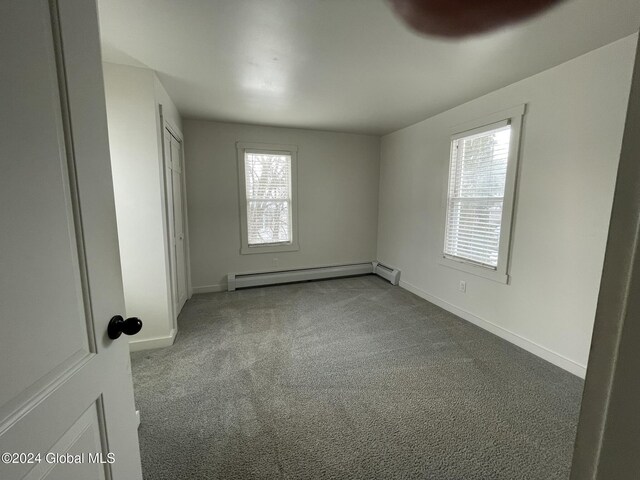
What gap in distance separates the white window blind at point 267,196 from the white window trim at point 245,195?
51 millimetres

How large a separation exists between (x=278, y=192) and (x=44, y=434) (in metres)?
3.90

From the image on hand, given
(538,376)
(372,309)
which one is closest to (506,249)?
(538,376)

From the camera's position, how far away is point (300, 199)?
173 inches

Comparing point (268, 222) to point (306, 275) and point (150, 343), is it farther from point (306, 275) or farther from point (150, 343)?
point (150, 343)

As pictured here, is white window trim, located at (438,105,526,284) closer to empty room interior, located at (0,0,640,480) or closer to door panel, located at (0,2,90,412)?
empty room interior, located at (0,0,640,480)

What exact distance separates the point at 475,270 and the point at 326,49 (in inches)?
100

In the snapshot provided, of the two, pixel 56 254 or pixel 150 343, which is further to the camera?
pixel 150 343

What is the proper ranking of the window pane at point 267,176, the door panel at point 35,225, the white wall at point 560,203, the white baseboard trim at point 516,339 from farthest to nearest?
the window pane at point 267,176
the white baseboard trim at point 516,339
the white wall at point 560,203
the door panel at point 35,225

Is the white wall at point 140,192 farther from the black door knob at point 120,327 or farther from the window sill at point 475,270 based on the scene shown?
the window sill at point 475,270

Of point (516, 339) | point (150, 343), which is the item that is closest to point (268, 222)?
point (150, 343)

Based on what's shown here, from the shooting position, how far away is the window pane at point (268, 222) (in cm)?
420

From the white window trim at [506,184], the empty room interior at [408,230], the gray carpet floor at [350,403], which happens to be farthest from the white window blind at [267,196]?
the white window trim at [506,184]

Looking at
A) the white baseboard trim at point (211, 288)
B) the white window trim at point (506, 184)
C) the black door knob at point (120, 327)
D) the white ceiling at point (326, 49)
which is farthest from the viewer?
the white baseboard trim at point (211, 288)

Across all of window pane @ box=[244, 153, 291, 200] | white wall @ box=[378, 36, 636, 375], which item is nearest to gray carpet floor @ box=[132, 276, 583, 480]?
white wall @ box=[378, 36, 636, 375]
